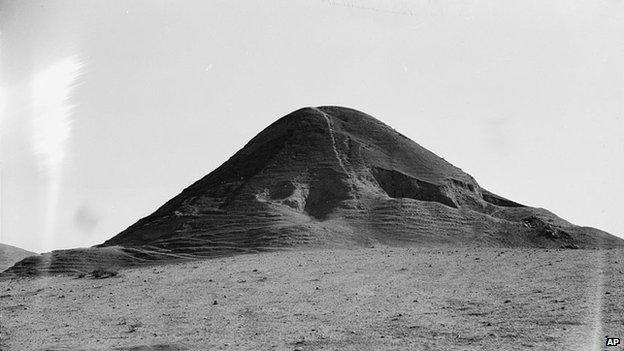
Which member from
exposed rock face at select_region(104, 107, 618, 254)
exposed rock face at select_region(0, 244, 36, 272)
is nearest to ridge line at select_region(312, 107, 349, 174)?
exposed rock face at select_region(104, 107, 618, 254)

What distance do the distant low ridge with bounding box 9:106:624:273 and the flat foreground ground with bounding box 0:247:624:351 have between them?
5941 mm

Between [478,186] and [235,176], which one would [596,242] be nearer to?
[478,186]

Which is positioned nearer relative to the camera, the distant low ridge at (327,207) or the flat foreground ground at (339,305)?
the flat foreground ground at (339,305)

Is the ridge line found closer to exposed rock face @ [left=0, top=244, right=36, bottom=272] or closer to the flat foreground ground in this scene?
the flat foreground ground

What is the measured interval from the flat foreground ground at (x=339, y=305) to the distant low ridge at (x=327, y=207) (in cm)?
594

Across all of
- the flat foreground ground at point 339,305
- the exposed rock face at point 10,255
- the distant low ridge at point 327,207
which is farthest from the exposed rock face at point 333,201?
the exposed rock face at point 10,255

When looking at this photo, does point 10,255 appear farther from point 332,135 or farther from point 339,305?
point 339,305

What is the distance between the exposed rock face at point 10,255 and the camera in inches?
1868

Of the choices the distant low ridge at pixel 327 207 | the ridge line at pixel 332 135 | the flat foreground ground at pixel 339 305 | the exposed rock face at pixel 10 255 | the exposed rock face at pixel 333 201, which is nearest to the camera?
the flat foreground ground at pixel 339 305

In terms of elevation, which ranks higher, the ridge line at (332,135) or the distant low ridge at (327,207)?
the ridge line at (332,135)

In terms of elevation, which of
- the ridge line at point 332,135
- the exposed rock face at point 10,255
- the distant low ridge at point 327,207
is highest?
the ridge line at point 332,135

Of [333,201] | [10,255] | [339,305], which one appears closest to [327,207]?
[333,201]

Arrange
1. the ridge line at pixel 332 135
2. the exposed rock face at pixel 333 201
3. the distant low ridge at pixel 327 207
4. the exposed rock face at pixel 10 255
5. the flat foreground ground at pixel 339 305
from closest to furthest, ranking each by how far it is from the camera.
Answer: the flat foreground ground at pixel 339 305 → the distant low ridge at pixel 327 207 → the exposed rock face at pixel 333 201 → the ridge line at pixel 332 135 → the exposed rock face at pixel 10 255

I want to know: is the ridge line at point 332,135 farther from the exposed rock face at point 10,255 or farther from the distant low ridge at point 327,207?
the exposed rock face at point 10,255
